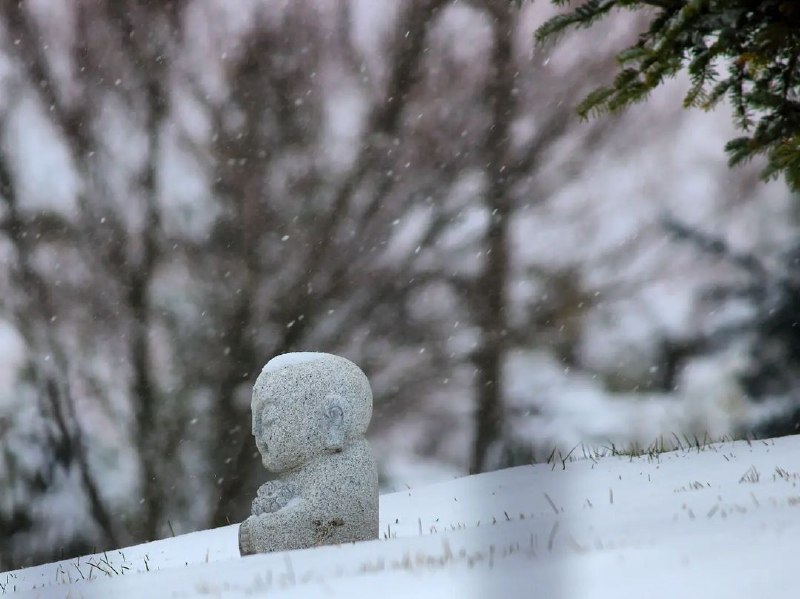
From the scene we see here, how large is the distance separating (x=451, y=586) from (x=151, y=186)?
8.25 meters

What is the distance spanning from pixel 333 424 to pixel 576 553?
231 cm

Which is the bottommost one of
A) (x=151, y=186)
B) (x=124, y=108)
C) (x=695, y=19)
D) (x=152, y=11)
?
(x=695, y=19)

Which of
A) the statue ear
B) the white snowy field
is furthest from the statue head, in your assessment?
the white snowy field

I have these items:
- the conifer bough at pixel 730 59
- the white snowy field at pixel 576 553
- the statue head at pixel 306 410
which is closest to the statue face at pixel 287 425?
the statue head at pixel 306 410

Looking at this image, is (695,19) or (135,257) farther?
(135,257)

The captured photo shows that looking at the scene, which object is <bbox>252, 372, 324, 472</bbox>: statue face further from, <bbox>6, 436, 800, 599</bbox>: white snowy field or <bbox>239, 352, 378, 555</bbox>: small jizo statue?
<bbox>6, 436, 800, 599</bbox>: white snowy field

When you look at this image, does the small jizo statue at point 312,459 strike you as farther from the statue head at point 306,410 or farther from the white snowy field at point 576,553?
the white snowy field at point 576,553

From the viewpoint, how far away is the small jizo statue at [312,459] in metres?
5.32

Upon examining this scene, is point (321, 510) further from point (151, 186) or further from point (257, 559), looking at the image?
point (151, 186)

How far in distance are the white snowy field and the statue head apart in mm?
729

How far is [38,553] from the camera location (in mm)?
10398

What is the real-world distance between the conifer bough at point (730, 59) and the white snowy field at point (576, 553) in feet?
5.67

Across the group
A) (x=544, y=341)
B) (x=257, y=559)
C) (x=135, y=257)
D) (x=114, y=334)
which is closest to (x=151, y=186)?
(x=135, y=257)

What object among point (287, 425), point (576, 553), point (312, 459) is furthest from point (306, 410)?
point (576, 553)
